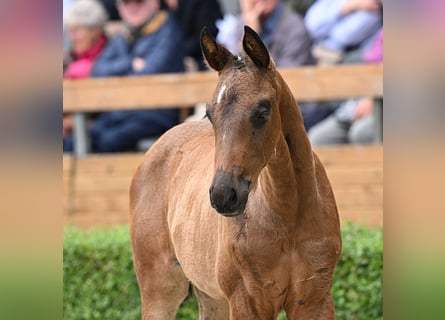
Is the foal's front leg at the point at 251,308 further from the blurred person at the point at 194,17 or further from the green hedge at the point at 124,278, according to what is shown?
the blurred person at the point at 194,17

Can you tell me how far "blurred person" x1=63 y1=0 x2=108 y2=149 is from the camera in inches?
305

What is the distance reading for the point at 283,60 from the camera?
6.96 m

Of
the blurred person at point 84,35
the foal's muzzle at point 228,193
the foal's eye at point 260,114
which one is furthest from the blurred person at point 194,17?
the foal's muzzle at point 228,193

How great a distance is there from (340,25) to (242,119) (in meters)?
4.46

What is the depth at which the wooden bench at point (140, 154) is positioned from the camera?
261 inches

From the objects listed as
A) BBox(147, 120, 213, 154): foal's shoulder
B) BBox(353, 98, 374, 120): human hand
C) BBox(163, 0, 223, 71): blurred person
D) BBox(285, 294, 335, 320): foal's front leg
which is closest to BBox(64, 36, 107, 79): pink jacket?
BBox(163, 0, 223, 71): blurred person

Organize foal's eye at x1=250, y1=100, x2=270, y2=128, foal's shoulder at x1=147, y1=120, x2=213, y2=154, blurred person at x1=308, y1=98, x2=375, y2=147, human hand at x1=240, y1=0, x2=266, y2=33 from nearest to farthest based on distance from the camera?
foal's eye at x1=250, y1=100, x2=270, y2=128 < foal's shoulder at x1=147, y1=120, x2=213, y2=154 < blurred person at x1=308, y1=98, x2=375, y2=147 < human hand at x1=240, y1=0, x2=266, y2=33

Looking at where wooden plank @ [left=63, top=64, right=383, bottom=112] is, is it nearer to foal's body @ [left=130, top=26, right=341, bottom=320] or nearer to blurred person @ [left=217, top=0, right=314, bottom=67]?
blurred person @ [left=217, top=0, right=314, bottom=67]

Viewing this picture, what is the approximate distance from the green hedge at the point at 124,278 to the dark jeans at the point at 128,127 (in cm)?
142

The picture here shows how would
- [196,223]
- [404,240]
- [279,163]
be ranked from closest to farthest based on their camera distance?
[404,240]
[279,163]
[196,223]

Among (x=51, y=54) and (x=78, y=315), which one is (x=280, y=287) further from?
(x=78, y=315)

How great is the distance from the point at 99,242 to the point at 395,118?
491 centimetres

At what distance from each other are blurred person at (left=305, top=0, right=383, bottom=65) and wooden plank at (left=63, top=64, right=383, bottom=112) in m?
0.32

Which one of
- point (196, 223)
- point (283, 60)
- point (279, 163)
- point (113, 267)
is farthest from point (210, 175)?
point (283, 60)
